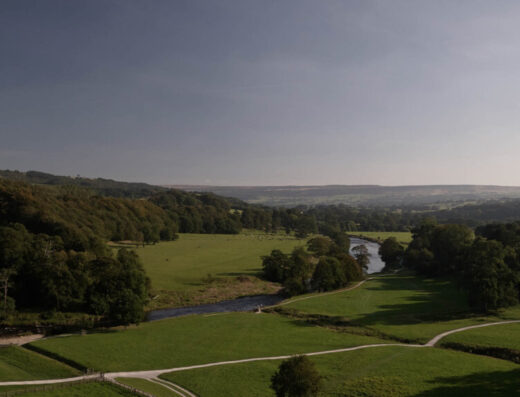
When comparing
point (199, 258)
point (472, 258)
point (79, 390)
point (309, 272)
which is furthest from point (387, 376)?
point (199, 258)

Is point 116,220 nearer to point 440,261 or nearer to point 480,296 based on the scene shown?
point 440,261

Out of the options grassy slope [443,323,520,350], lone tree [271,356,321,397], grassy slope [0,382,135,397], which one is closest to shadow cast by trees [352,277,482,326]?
grassy slope [443,323,520,350]

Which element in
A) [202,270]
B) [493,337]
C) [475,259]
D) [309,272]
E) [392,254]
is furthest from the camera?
[392,254]

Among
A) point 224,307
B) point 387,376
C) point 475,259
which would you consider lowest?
point 224,307

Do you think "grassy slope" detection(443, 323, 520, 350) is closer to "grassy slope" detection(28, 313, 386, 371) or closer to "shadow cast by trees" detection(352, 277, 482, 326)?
"shadow cast by trees" detection(352, 277, 482, 326)

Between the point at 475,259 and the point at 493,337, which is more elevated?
the point at 475,259

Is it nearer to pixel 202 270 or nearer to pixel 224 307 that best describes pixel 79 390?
pixel 224 307

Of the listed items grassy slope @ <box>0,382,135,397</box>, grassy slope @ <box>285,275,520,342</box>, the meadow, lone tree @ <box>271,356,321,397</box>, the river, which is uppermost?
lone tree @ <box>271,356,321,397</box>
